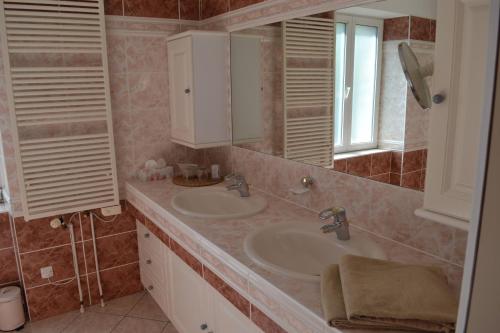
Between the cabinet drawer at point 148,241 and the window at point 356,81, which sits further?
the cabinet drawer at point 148,241

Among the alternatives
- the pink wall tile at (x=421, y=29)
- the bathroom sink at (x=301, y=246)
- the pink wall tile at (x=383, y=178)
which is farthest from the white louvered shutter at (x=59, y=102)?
the pink wall tile at (x=421, y=29)

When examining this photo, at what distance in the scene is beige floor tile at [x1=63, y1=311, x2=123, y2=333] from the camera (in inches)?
100

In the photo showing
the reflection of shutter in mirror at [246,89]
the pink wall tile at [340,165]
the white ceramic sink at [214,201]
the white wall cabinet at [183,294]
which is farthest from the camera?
the reflection of shutter in mirror at [246,89]

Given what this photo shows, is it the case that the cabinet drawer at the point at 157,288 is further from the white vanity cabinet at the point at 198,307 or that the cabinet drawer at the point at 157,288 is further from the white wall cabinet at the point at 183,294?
the white vanity cabinet at the point at 198,307

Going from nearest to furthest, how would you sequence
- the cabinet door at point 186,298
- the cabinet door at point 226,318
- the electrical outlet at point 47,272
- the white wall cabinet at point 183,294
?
the cabinet door at point 226,318, the white wall cabinet at point 183,294, the cabinet door at point 186,298, the electrical outlet at point 47,272

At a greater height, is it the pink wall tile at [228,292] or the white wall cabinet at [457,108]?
the white wall cabinet at [457,108]

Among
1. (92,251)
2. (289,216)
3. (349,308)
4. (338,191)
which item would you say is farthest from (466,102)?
(92,251)

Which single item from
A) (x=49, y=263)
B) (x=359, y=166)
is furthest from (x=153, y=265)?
(x=359, y=166)

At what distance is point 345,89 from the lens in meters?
1.74

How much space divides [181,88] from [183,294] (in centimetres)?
131

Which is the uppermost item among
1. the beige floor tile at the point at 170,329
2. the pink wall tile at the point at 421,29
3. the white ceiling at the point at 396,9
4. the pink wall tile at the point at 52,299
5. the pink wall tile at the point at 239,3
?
the pink wall tile at the point at 239,3

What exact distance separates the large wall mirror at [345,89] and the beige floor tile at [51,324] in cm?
173

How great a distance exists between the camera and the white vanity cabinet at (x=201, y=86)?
8.06 ft

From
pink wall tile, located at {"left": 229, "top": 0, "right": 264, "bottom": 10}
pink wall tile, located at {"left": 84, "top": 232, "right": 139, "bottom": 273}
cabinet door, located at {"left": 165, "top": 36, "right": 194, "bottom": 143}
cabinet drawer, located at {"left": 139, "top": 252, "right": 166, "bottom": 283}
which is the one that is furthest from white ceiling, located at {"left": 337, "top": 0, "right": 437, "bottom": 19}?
pink wall tile, located at {"left": 84, "top": 232, "right": 139, "bottom": 273}
